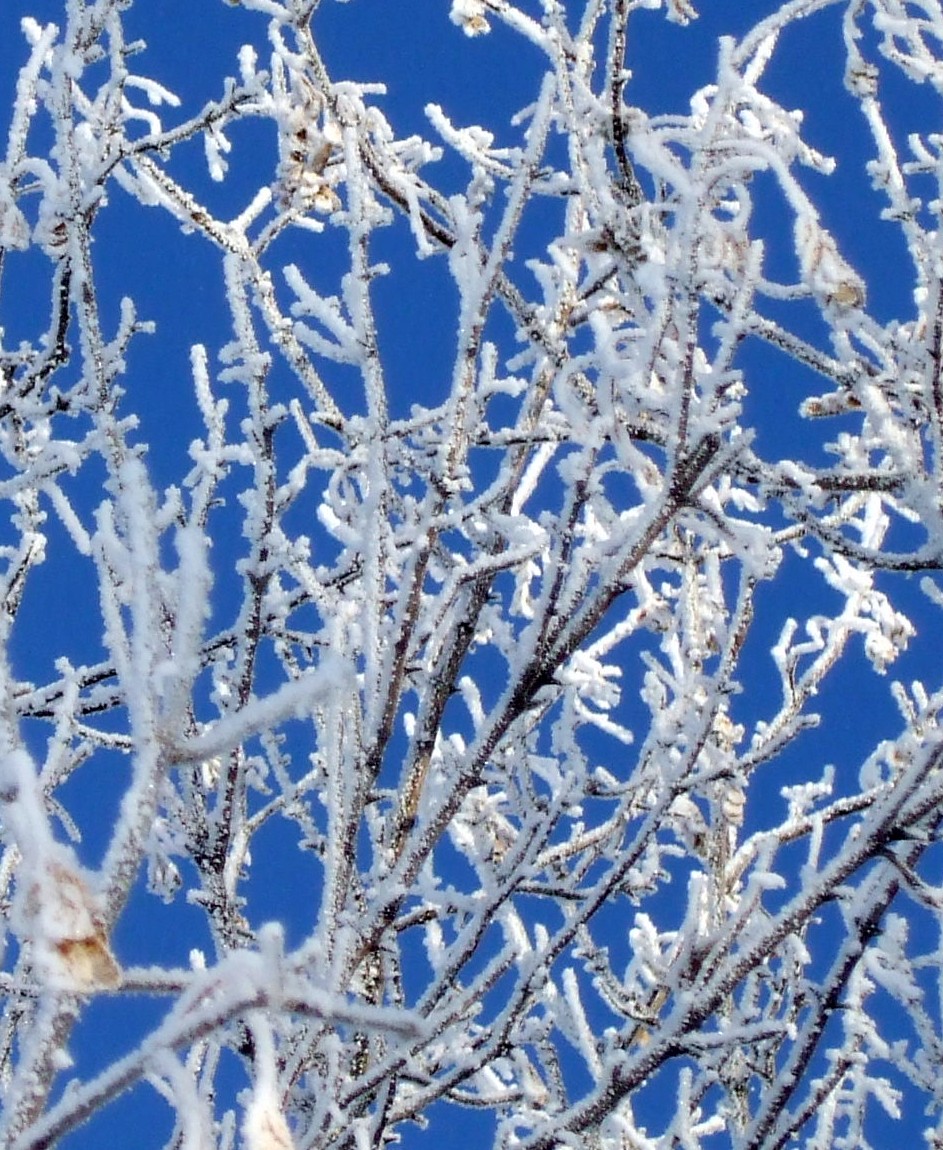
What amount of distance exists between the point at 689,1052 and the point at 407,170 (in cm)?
261

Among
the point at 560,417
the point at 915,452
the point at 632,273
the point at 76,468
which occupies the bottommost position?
the point at 915,452

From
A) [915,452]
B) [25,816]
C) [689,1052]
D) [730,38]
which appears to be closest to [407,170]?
[730,38]

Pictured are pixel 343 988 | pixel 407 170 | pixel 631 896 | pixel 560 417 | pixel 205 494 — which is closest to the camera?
pixel 343 988

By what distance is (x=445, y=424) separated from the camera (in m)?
3.12

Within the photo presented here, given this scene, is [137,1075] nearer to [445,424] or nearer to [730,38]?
[445,424]

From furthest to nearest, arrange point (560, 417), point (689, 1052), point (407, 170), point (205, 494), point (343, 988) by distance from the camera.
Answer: point (560, 417) → point (407, 170) → point (205, 494) → point (689, 1052) → point (343, 988)

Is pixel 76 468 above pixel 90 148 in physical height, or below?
below

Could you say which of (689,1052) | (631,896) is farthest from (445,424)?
(631,896)

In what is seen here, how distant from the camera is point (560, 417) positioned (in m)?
4.11

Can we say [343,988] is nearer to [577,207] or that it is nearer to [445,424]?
[445,424]

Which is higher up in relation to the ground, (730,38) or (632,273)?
(730,38)

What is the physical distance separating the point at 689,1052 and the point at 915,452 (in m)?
1.55

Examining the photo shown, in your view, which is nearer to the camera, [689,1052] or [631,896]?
[689,1052]

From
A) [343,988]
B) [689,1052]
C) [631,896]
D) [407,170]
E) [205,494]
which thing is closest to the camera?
[343,988]
